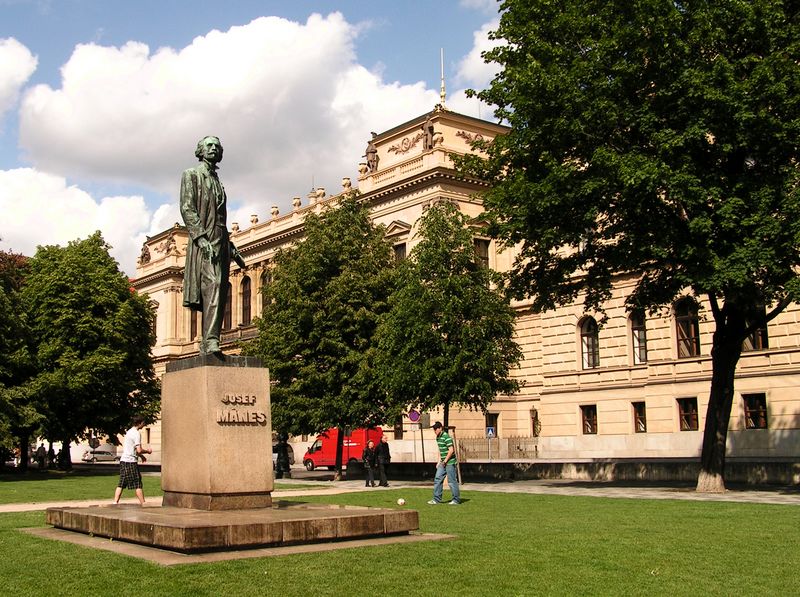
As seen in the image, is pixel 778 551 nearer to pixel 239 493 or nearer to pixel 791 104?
pixel 239 493

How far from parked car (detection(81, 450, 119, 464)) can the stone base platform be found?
6631 cm

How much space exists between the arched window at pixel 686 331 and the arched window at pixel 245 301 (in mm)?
46063

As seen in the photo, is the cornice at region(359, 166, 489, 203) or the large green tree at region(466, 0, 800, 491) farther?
the cornice at region(359, 166, 489, 203)

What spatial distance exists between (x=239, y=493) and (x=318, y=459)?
125ft

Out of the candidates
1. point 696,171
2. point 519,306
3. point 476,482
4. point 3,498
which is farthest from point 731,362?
point 519,306

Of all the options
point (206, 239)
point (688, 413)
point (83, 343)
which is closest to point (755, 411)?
point (688, 413)

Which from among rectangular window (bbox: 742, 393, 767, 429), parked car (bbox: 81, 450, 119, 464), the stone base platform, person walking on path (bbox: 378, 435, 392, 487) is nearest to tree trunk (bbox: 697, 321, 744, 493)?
person walking on path (bbox: 378, 435, 392, 487)

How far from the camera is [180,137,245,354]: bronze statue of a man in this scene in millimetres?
15305

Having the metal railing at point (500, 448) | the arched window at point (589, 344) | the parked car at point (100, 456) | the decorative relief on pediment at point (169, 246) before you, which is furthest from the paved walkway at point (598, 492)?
the decorative relief on pediment at point (169, 246)

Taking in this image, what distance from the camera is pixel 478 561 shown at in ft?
36.3

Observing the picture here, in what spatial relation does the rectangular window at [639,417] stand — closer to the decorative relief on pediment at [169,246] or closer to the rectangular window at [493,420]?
the rectangular window at [493,420]

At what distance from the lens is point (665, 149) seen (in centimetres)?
2267

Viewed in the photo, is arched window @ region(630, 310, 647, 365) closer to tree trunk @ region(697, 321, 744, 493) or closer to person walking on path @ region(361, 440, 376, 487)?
person walking on path @ region(361, 440, 376, 487)

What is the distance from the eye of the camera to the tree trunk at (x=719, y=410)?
2491 cm
